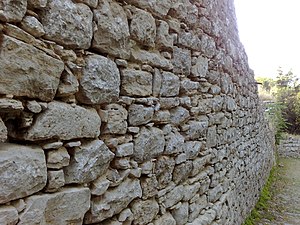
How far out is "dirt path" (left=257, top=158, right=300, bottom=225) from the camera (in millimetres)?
4918

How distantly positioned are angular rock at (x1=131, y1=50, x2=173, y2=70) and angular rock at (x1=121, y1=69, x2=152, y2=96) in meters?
0.07

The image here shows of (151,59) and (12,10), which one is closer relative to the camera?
(12,10)

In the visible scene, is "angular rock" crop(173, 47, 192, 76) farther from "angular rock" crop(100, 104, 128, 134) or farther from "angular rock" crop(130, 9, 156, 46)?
"angular rock" crop(100, 104, 128, 134)

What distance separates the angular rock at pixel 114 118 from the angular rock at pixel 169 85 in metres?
0.44

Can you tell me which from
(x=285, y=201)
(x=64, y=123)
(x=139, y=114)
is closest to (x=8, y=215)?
(x=64, y=123)

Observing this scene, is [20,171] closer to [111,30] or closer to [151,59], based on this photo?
[111,30]

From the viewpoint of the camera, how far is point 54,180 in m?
1.27

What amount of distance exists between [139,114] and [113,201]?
1.64ft

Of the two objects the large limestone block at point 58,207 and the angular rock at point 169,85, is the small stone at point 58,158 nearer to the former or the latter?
the large limestone block at point 58,207

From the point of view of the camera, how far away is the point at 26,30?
1.14m

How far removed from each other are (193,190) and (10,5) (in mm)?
1965

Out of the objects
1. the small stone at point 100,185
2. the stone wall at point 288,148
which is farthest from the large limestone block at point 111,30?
the stone wall at point 288,148

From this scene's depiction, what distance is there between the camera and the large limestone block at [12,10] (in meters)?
1.04

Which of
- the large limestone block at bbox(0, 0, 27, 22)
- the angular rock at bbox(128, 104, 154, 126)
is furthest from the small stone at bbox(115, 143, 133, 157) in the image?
the large limestone block at bbox(0, 0, 27, 22)
